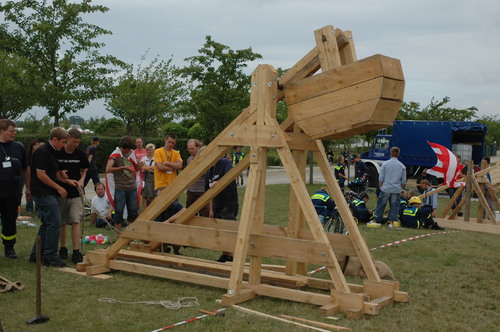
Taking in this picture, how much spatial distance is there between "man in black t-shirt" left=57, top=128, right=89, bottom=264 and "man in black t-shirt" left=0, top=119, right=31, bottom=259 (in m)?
0.70

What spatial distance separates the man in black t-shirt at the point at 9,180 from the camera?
812 cm

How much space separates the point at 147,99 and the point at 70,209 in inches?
963

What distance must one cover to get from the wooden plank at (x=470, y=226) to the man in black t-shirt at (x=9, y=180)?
31.3 feet

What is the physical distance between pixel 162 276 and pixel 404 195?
906cm

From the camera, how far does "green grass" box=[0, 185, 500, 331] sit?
5367mm

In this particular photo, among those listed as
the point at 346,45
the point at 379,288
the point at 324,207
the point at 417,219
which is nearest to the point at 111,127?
the point at 417,219

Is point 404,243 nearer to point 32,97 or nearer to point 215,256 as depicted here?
point 215,256

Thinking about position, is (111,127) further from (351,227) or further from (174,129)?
(351,227)

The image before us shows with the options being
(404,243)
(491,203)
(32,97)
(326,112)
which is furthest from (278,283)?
(32,97)

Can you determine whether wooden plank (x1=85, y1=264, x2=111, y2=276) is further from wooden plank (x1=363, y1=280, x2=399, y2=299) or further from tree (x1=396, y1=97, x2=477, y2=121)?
tree (x1=396, y1=97, x2=477, y2=121)

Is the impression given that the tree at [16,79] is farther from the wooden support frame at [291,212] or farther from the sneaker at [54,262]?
the wooden support frame at [291,212]

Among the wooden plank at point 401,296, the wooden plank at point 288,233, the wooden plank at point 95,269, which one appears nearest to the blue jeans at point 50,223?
the wooden plank at point 95,269

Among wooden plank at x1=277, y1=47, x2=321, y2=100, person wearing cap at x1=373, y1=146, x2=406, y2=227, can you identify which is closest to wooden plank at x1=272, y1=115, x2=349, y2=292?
wooden plank at x1=277, y1=47, x2=321, y2=100

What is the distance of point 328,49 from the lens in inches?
247
